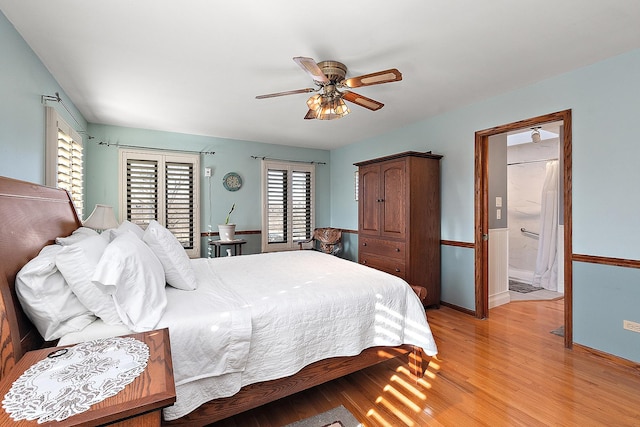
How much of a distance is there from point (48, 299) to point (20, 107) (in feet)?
5.21

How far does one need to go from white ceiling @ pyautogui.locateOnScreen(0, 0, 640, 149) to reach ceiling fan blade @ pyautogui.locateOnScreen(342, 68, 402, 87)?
24cm

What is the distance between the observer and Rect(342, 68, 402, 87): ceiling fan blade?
6.78 feet

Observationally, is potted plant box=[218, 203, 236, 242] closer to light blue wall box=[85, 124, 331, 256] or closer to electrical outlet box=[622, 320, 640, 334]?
light blue wall box=[85, 124, 331, 256]

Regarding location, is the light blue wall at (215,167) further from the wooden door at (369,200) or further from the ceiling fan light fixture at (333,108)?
the ceiling fan light fixture at (333,108)

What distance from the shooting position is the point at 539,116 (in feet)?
9.57

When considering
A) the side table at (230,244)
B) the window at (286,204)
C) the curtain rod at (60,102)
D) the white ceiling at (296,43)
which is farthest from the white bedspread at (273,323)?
the window at (286,204)

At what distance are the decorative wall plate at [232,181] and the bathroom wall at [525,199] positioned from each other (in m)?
5.00

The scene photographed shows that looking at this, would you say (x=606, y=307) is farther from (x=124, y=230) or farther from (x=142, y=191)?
(x=142, y=191)

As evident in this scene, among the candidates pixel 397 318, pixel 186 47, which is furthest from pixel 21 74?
pixel 397 318

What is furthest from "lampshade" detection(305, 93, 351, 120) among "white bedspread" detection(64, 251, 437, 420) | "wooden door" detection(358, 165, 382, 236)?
"wooden door" detection(358, 165, 382, 236)

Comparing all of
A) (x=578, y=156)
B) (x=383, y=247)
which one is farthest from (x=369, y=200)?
(x=578, y=156)

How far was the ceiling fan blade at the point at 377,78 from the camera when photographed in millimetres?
2066

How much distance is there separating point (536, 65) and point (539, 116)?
56cm

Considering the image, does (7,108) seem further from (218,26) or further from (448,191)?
(448,191)
